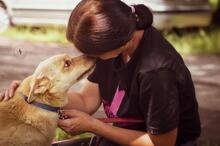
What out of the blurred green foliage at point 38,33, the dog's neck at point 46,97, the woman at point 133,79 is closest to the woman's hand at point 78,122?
the woman at point 133,79

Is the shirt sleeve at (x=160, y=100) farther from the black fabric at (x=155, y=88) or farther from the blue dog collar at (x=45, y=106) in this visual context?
the blue dog collar at (x=45, y=106)

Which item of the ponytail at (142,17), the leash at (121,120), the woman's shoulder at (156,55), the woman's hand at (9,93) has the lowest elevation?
the leash at (121,120)


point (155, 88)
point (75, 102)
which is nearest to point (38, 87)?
point (75, 102)

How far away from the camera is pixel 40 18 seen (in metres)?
6.17

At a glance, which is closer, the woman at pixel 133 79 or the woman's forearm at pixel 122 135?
the woman at pixel 133 79

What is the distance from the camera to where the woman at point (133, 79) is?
89.1 inches

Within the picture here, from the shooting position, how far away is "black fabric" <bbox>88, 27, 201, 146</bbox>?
7.70ft

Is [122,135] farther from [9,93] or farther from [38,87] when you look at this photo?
[9,93]

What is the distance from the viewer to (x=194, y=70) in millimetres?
5223

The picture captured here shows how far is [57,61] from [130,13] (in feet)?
2.01

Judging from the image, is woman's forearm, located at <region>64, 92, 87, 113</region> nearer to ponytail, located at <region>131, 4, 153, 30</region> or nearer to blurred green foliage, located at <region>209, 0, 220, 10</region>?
ponytail, located at <region>131, 4, 153, 30</region>

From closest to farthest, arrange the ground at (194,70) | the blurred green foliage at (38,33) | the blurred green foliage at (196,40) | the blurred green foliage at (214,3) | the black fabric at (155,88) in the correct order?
the black fabric at (155,88) < the ground at (194,70) < the blurred green foliage at (196,40) < the blurred green foliage at (38,33) < the blurred green foliage at (214,3)

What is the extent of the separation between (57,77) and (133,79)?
454 mm

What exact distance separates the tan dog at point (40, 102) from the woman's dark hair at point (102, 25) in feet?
1.15
